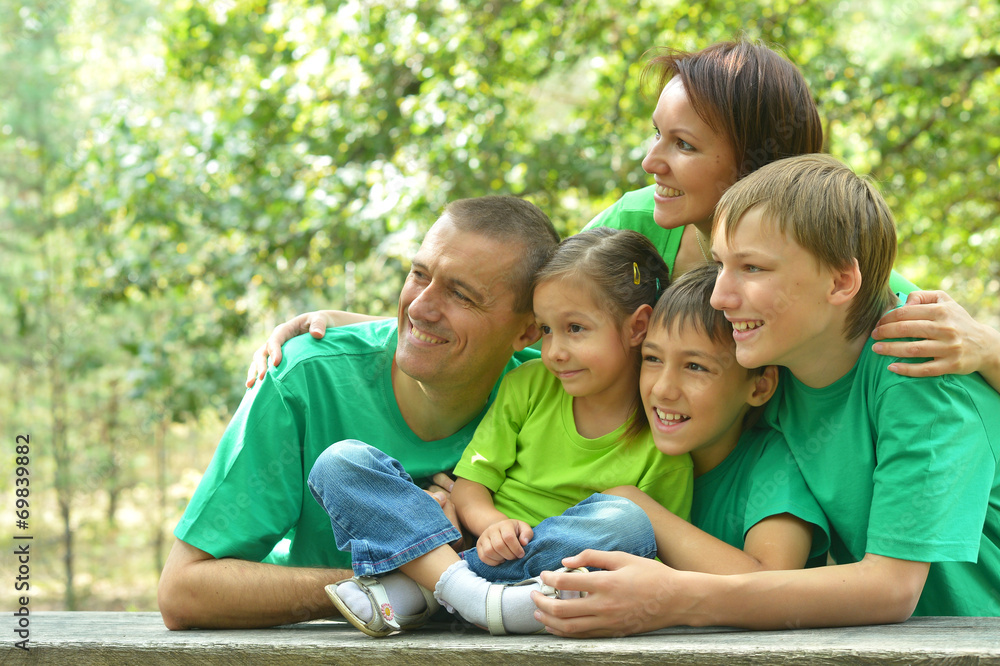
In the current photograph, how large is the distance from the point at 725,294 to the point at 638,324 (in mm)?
403

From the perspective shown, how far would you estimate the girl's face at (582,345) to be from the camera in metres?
2.08

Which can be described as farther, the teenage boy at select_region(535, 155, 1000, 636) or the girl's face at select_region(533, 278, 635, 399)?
the girl's face at select_region(533, 278, 635, 399)

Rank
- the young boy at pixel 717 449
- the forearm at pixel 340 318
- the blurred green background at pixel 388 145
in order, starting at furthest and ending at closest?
the blurred green background at pixel 388 145, the forearm at pixel 340 318, the young boy at pixel 717 449

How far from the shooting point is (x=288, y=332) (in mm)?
2398

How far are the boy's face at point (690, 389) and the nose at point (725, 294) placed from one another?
0.16 meters

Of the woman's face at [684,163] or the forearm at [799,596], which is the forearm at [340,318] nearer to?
the woman's face at [684,163]

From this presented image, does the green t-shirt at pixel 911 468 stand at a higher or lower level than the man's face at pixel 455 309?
lower

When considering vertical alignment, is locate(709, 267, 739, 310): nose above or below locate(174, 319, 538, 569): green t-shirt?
above

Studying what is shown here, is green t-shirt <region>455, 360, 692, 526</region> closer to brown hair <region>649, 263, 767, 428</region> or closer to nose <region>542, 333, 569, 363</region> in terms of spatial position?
nose <region>542, 333, 569, 363</region>

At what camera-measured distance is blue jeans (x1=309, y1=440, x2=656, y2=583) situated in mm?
1765

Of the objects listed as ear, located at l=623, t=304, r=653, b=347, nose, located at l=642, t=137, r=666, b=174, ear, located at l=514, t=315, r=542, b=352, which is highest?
nose, located at l=642, t=137, r=666, b=174

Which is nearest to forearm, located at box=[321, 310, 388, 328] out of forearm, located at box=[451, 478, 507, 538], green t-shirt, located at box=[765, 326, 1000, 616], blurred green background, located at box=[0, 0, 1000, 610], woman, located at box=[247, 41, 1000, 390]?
woman, located at box=[247, 41, 1000, 390]

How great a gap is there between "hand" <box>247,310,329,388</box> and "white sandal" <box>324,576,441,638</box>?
68cm

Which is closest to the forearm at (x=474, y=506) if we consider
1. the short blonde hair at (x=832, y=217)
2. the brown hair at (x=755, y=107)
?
the short blonde hair at (x=832, y=217)
